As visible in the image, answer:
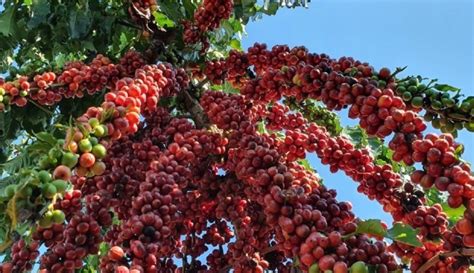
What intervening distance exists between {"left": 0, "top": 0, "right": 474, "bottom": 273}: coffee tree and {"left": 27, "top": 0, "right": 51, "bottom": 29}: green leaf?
Answer: 826mm

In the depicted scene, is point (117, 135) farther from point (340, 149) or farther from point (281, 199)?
point (340, 149)

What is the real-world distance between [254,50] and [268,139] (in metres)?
0.60

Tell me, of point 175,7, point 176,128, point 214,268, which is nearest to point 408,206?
point 214,268

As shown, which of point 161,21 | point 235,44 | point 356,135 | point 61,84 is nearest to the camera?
point 61,84

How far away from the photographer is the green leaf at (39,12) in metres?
3.75

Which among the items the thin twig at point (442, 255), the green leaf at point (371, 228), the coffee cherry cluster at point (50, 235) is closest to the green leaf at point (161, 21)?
the coffee cherry cluster at point (50, 235)

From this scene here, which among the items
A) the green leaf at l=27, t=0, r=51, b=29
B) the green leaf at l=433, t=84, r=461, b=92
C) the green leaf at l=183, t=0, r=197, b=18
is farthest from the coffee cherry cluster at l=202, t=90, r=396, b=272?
the green leaf at l=27, t=0, r=51, b=29

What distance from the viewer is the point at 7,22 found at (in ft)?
12.9

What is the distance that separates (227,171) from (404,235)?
1.01m

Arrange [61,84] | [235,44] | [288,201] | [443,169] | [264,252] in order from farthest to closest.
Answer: [235,44]
[61,84]
[264,252]
[288,201]
[443,169]

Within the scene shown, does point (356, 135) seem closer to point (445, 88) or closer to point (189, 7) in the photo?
point (189, 7)

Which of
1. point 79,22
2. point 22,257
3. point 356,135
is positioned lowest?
point 22,257

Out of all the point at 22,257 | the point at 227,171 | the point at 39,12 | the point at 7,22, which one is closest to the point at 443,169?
the point at 227,171

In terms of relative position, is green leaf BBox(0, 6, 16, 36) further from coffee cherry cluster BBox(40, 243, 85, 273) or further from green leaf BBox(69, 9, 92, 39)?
coffee cherry cluster BBox(40, 243, 85, 273)
